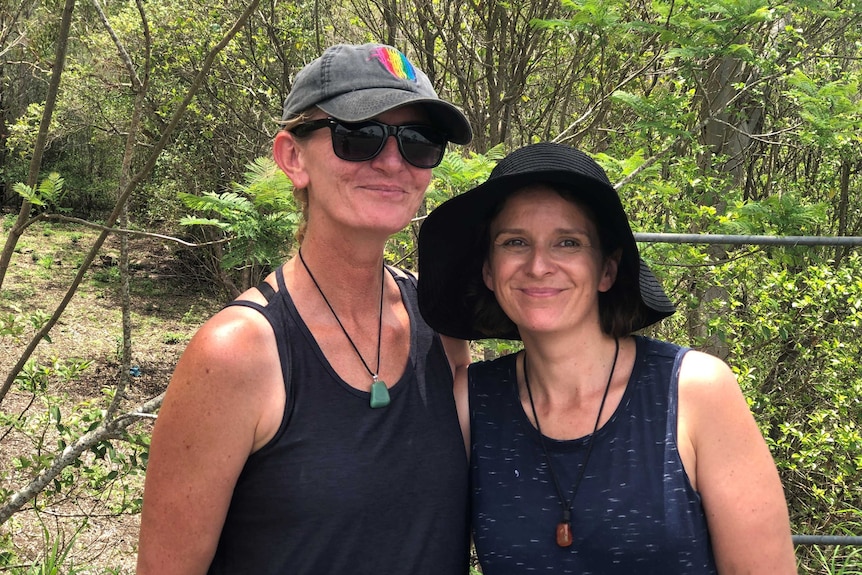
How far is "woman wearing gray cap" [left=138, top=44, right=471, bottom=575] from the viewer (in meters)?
1.40

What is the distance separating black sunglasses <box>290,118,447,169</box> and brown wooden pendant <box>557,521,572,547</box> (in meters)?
0.82

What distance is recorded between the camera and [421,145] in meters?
1.65

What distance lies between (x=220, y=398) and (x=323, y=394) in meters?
0.21

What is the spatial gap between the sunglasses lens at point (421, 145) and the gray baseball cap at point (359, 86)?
0.19ft

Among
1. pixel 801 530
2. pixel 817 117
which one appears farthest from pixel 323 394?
pixel 801 530

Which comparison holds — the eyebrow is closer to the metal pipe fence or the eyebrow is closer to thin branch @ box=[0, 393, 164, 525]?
the metal pipe fence

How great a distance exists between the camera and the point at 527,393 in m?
1.73

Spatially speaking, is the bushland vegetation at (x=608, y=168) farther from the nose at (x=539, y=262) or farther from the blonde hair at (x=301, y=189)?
the nose at (x=539, y=262)

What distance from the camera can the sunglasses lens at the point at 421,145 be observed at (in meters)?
1.62

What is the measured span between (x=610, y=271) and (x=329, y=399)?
73 centimetres

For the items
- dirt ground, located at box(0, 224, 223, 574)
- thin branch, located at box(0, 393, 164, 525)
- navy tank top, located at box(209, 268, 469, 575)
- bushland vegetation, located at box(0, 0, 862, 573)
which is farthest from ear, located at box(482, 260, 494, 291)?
dirt ground, located at box(0, 224, 223, 574)

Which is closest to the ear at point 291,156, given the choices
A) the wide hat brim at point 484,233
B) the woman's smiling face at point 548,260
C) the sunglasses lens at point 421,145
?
the sunglasses lens at point 421,145

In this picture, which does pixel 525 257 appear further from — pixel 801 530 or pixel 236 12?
pixel 236 12

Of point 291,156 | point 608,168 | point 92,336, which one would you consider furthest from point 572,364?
point 92,336
